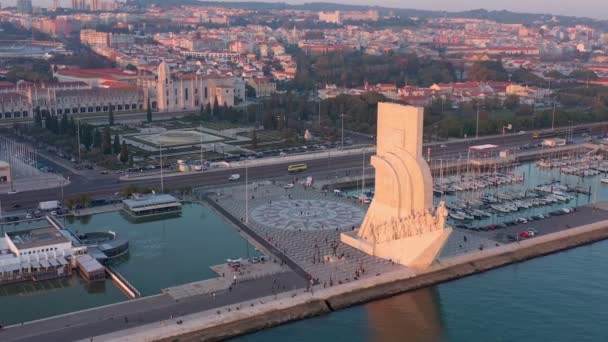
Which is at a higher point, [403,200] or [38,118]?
[403,200]

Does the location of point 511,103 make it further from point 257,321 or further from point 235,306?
point 257,321

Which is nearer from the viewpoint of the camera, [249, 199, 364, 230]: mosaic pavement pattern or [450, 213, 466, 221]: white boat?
[249, 199, 364, 230]: mosaic pavement pattern

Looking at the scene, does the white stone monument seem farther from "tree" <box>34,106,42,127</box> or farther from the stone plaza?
"tree" <box>34,106,42,127</box>

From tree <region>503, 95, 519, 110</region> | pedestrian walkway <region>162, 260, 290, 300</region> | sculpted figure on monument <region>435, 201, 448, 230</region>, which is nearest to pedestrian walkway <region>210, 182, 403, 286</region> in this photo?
Answer: pedestrian walkway <region>162, 260, 290, 300</region>

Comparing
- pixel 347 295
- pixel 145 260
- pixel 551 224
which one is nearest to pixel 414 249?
pixel 347 295

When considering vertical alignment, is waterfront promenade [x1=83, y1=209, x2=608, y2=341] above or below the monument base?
below

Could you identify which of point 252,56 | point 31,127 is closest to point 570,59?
point 252,56
